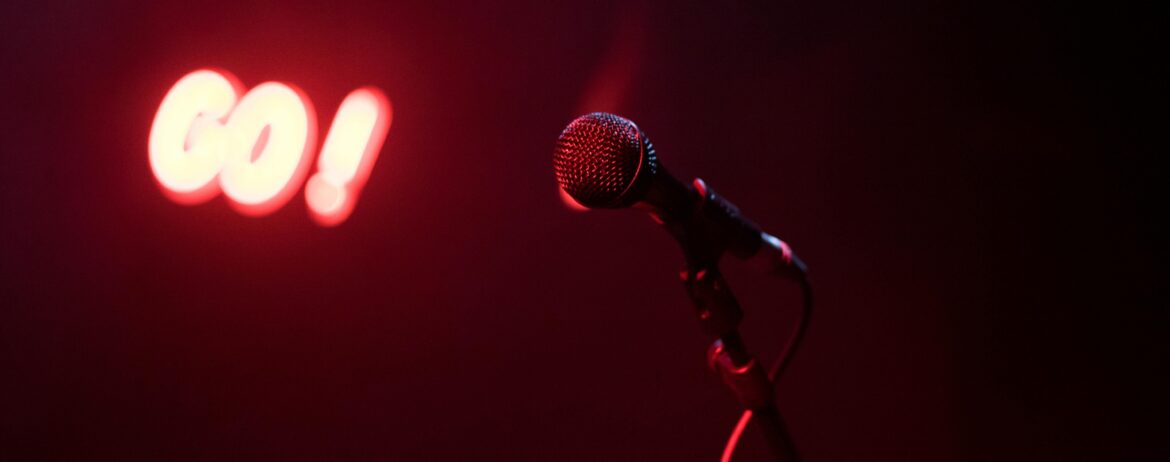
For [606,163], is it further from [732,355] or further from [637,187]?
[732,355]

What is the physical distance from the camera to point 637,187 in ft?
2.43

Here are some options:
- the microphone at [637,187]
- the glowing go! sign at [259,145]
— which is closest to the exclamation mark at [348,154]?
the glowing go! sign at [259,145]

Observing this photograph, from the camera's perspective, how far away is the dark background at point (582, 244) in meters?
1.47

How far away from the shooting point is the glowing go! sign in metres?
1.46

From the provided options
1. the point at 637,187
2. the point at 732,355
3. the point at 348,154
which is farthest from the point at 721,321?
the point at 348,154

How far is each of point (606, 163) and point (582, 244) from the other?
0.87 m

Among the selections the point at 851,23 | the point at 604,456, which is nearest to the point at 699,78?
the point at 851,23

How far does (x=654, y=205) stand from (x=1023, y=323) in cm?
147

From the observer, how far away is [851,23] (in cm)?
169

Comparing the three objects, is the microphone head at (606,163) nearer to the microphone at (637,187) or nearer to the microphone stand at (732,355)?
the microphone at (637,187)

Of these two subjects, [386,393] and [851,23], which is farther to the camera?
[851,23]

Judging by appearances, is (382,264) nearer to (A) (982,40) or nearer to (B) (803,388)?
(B) (803,388)

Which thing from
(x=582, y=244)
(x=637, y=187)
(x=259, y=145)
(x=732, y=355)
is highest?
(x=259, y=145)

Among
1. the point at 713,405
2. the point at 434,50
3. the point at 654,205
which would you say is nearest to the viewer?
the point at 654,205
